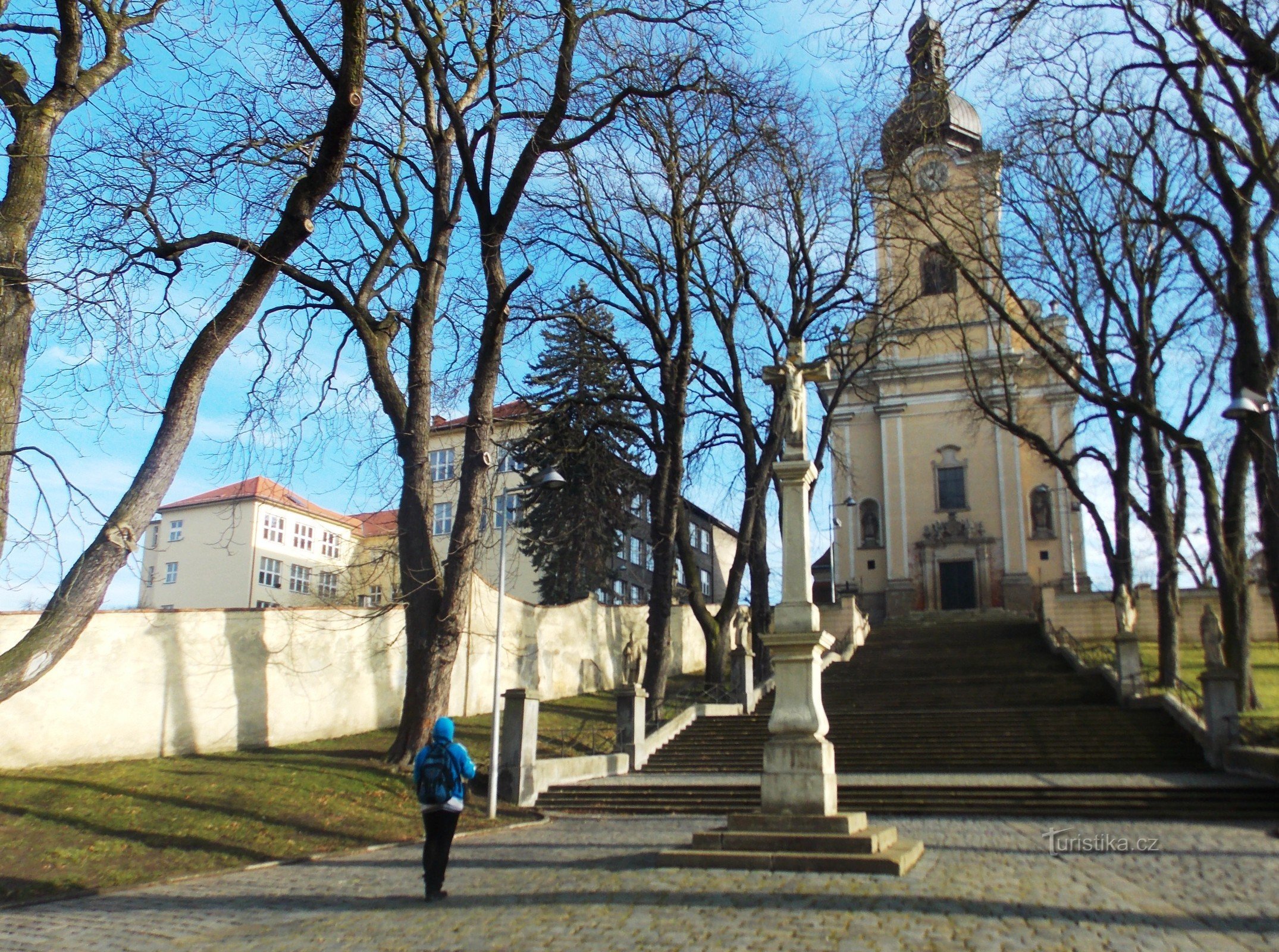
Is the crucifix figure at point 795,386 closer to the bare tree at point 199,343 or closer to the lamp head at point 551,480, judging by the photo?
the lamp head at point 551,480

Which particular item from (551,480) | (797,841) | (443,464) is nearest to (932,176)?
(551,480)

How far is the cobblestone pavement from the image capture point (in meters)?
6.68

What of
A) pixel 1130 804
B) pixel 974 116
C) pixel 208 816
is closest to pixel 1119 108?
pixel 1130 804

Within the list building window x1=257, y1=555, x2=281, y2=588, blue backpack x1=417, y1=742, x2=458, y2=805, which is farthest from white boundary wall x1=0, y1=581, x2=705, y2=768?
building window x1=257, y1=555, x2=281, y2=588

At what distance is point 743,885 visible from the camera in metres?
8.27

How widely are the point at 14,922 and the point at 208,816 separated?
13.4 ft

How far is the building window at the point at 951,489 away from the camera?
45.1 metres

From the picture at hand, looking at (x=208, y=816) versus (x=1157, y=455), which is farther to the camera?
(x=1157, y=455)

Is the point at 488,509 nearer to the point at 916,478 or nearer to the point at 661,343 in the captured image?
the point at 661,343

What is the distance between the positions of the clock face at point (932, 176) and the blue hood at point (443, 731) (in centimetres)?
1565

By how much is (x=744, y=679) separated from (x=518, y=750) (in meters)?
10.2

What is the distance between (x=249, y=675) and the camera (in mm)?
17312

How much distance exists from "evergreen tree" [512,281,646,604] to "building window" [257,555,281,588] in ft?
53.8

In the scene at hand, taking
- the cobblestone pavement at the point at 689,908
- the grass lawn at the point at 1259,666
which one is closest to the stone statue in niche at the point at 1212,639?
the grass lawn at the point at 1259,666
